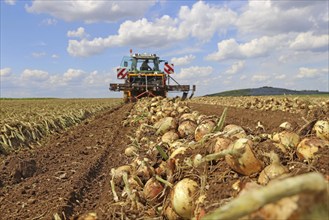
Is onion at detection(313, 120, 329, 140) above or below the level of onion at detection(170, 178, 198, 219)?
above

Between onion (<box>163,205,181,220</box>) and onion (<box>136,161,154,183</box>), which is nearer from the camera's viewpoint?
onion (<box>163,205,181,220</box>)

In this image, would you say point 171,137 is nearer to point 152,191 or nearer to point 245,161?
point 152,191

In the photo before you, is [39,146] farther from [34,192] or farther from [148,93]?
[148,93]

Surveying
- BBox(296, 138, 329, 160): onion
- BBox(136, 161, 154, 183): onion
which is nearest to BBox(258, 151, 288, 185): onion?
BBox(296, 138, 329, 160): onion

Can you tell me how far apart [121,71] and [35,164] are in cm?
1419

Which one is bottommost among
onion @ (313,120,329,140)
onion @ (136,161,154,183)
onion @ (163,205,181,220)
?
onion @ (163,205,181,220)

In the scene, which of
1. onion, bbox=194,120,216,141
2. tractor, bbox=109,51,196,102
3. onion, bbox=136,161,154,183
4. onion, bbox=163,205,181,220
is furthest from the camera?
tractor, bbox=109,51,196,102

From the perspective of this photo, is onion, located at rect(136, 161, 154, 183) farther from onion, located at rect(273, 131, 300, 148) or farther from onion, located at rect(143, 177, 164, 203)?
onion, located at rect(273, 131, 300, 148)

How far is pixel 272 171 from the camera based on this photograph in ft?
8.32

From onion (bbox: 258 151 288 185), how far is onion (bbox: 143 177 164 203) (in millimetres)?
935

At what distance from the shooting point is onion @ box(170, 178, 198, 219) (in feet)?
8.78

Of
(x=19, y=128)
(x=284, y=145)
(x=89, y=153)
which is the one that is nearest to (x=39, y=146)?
(x=19, y=128)

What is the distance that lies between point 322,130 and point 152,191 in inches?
60.7

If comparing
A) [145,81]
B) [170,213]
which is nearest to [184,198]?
[170,213]
